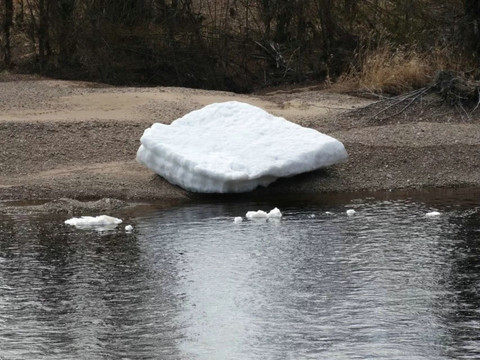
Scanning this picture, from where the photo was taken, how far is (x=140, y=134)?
612 inches

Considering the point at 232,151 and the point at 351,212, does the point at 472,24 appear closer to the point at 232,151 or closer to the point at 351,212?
the point at 232,151

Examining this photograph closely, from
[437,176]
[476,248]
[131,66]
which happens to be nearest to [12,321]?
[476,248]

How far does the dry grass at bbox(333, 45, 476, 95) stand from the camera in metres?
18.6

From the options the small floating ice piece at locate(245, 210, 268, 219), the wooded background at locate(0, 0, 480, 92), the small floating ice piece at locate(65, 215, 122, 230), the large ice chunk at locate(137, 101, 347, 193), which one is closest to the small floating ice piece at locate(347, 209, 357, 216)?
the small floating ice piece at locate(245, 210, 268, 219)

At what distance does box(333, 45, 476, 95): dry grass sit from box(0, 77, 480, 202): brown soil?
61 centimetres

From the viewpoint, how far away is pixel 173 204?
41.4ft

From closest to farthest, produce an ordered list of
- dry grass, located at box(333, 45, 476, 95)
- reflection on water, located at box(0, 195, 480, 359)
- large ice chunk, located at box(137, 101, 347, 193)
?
reflection on water, located at box(0, 195, 480, 359) → large ice chunk, located at box(137, 101, 347, 193) → dry grass, located at box(333, 45, 476, 95)

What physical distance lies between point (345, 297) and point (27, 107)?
1014 cm

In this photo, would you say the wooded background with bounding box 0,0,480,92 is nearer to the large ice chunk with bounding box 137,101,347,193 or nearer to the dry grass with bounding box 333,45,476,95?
the dry grass with bounding box 333,45,476,95

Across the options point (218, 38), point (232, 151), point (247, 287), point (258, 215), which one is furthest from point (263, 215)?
point (218, 38)

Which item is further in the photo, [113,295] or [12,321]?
[113,295]

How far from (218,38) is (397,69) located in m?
4.87

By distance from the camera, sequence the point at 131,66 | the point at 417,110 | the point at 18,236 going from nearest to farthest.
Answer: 1. the point at 18,236
2. the point at 417,110
3. the point at 131,66

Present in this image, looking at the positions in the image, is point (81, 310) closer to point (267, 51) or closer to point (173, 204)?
point (173, 204)
